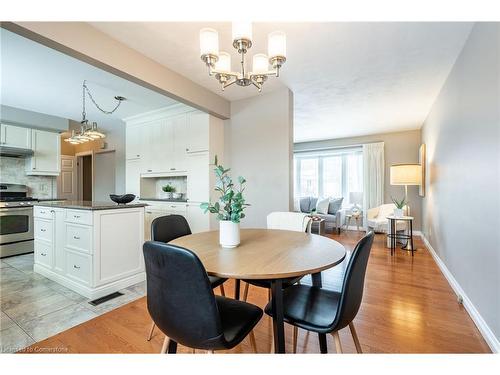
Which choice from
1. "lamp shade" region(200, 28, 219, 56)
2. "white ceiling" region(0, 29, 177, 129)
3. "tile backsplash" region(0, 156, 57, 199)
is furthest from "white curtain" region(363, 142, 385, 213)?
"tile backsplash" region(0, 156, 57, 199)

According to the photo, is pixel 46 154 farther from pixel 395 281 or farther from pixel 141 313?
pixel 395 281

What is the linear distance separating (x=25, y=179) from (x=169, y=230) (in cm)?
434

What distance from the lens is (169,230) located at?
180 centimetres

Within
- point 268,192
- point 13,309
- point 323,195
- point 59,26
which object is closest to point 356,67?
point 268,192

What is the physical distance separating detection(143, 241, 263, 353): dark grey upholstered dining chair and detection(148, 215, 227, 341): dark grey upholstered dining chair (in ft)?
1.93

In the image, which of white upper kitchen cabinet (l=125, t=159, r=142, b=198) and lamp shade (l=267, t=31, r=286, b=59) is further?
white upper kitchen cabinet (l=125, t=159, r=142, b=198)

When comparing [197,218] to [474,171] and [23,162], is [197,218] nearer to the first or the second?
[474,171]

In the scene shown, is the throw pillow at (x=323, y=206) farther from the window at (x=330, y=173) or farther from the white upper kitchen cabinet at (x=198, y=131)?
the white upper kitchen cabinet at (x=198, y=131)

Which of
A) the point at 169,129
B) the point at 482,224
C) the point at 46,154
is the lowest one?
the point at 482,224

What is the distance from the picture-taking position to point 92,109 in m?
3.98

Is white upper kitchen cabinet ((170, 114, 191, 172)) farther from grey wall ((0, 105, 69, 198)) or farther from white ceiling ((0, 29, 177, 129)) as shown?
grey wall ((0, 105, 69, 198))

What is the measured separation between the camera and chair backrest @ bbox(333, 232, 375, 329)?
1031 mm

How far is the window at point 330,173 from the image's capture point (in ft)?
20.1
